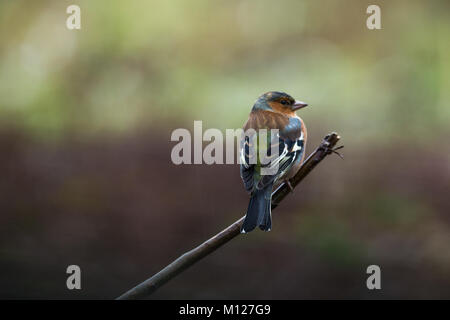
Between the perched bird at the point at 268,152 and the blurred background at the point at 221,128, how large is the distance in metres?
1.53

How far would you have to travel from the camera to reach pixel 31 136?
5.31 m

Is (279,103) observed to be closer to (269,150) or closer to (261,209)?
(269,150)

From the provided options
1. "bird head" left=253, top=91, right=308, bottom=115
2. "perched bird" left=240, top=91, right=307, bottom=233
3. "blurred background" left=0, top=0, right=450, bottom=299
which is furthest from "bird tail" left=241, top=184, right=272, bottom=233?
"blurred background" left=0, top=0, right=450, bottom=299

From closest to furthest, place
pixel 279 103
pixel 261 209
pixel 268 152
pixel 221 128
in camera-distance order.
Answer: pixel 261 209 < pixel 268 152 < pixel 279 103 < pixel 221 128

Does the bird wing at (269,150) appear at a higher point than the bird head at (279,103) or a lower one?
lower

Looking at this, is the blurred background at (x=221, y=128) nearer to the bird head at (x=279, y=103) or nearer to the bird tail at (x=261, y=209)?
the bird head at (x=279, y=103)

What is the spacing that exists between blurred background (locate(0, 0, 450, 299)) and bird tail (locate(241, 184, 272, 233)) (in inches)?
70.0

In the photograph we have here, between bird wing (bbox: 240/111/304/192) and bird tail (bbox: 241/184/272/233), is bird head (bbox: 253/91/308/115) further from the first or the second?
bird tail (bbox: 241/184/272/233)

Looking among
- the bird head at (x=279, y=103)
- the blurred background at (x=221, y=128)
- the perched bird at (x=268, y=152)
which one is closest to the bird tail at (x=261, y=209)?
the perched bird at (x=268, y=152)

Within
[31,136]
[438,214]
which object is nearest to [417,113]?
[438,214]

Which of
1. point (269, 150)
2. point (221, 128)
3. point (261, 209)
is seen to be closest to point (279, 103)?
point (269, 150)

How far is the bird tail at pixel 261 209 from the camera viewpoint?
84.3 inches

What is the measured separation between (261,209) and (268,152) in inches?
20.4

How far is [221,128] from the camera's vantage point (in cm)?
500
